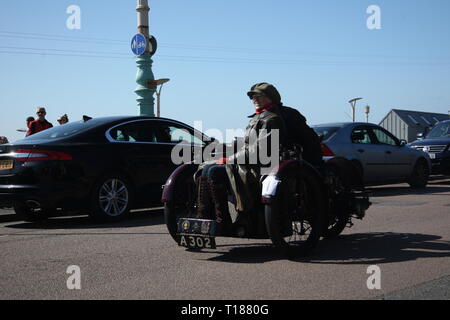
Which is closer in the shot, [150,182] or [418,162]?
[150,182]

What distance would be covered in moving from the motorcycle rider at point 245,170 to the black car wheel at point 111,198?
10.2ft

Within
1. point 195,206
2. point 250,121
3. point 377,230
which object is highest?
point 250,121

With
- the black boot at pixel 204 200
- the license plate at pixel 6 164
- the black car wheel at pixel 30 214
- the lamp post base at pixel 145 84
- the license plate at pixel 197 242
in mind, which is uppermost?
the lamp post base at pixel 145 84

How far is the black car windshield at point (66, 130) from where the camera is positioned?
8500 millimetres

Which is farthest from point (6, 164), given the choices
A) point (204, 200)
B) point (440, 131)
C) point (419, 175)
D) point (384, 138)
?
point (440, 131)

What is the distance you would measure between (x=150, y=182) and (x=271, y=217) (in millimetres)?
4128

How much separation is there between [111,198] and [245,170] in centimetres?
356

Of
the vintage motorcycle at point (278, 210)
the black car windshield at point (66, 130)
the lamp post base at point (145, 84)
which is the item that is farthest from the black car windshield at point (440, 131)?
the vintage motorcycle at point (278, 210)

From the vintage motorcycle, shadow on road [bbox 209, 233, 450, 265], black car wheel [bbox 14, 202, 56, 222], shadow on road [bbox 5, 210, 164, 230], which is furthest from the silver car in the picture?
the vintage motorcycle

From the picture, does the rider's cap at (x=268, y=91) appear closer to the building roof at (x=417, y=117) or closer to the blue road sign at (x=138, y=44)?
the blue road sign at (x=138, y=44)

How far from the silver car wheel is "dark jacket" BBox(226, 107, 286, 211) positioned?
339 cm
